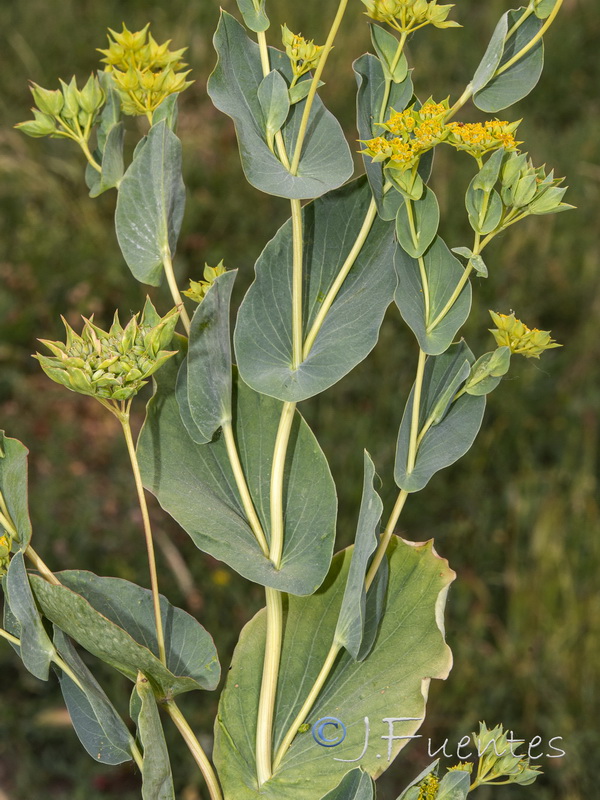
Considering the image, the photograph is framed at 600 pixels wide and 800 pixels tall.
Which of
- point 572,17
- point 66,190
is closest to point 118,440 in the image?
point 66,190

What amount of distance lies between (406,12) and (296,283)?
0.24m

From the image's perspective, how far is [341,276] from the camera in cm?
82

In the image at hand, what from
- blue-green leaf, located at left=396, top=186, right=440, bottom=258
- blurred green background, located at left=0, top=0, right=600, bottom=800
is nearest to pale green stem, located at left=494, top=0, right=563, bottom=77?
blue-green leaf, located at left=396, top=186, right=440, bottom=258

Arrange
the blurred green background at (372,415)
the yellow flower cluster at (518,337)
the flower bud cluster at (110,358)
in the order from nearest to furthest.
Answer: the flower bud cluster at (110,358), the yellow flower cluster at (518,337), the blurred green background at (372,415)

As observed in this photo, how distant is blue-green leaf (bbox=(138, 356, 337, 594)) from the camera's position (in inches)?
31.4

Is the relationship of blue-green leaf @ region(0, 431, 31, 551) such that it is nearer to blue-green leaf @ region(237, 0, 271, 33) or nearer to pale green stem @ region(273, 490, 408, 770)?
pale green stem @ region(273, 490, 408, 770)

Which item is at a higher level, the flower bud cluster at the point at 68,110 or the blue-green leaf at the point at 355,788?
the flower bud cluster at the point at 68,110

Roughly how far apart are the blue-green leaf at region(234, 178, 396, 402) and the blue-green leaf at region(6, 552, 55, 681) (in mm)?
→ 245

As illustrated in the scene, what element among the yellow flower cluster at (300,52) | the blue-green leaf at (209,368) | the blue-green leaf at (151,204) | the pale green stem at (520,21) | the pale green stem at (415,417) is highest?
the yellow flower cluster at (300,52)

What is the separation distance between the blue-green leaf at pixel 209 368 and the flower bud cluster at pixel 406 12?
0.82 ft

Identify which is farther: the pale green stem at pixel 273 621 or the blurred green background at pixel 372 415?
the blurred green background at pixel 372 415

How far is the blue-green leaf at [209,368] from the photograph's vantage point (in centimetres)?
73

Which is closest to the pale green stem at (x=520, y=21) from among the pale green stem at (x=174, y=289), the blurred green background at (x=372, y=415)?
the pale green stem at (x=174, y=289)

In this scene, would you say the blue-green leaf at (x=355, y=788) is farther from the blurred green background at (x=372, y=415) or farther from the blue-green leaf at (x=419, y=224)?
the blurred green background at (x=372, y=415)
